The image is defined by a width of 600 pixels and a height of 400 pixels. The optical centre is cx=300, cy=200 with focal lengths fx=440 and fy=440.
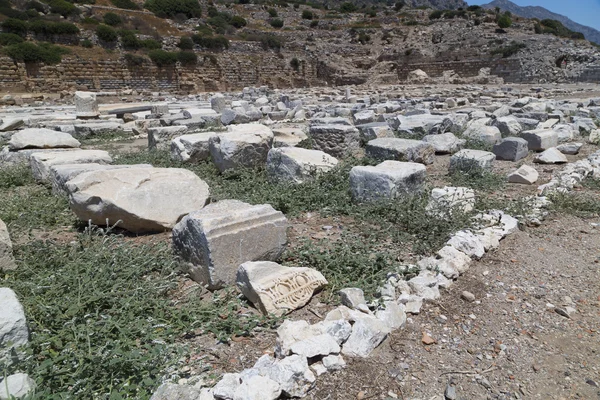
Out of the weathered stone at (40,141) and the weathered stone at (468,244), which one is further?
the weathered stone at (40,141)

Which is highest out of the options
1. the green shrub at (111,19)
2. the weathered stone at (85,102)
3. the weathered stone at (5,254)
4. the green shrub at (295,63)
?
the green shrub at (111,19)

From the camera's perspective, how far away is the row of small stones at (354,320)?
6.75ft

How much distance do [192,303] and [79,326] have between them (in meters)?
0.65

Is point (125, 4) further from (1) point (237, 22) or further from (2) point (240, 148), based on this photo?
(2) point (240, 148)

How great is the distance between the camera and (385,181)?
441cm

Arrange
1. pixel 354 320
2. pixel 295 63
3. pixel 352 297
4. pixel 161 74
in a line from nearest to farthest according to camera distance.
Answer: pixel 354 320, pixel 352 297, pixel 161 74, pixel 295 63

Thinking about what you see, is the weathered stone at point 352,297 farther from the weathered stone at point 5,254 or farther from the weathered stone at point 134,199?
the weathered stone at point 5,254

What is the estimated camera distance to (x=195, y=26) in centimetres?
3669

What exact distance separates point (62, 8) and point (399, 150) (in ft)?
103

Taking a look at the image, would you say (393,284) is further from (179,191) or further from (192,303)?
(179,191)

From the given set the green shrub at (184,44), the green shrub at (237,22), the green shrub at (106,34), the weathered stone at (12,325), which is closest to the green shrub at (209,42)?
the green shrub at (184,44)

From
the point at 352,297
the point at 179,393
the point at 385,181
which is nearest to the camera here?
the point at 179,393

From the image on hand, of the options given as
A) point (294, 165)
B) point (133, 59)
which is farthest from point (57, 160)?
Result: point (133, 59)

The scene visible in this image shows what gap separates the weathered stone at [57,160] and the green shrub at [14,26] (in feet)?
79.3
